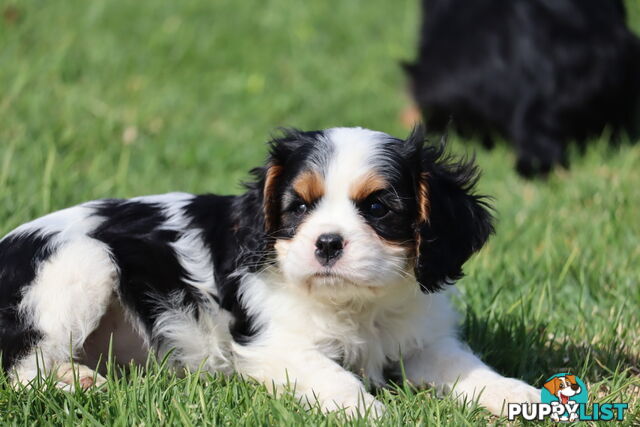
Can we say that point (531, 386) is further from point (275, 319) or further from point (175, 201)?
point (175, 201)

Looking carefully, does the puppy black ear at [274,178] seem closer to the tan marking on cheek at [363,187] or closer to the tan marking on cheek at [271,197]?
the tan marking on cheek at [271,197]

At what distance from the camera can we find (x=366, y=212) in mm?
3170

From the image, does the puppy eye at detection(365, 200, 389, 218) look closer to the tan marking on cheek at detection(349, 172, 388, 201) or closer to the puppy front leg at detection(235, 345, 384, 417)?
the tan marking on cheek at detection(349, 172, 388, 201)

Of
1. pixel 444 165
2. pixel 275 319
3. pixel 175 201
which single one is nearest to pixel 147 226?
pixel 175 201

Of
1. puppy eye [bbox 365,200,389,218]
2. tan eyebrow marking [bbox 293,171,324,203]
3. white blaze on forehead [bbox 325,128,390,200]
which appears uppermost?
white blaze on forehead [bbox 325,128,390,200]

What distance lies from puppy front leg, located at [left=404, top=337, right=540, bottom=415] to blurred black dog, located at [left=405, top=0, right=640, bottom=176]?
3.46 meters

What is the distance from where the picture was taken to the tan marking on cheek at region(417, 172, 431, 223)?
327 cm

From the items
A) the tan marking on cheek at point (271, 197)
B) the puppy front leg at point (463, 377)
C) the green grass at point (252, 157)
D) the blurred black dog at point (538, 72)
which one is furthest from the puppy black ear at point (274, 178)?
the blurred black dog at point (538, 72)

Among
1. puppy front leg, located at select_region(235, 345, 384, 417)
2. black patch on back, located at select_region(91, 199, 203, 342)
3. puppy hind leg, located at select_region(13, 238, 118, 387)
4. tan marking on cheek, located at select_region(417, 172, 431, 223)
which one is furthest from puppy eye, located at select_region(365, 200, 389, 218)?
puppy hind leg, located at select_region(13, 238, 118, 387)

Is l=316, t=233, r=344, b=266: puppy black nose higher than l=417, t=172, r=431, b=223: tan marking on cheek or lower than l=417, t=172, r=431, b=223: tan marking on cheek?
lower

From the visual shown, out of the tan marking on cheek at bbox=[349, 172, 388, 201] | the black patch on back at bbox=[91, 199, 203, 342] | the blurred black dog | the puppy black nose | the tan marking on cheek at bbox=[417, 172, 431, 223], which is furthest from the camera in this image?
the blurred black dog

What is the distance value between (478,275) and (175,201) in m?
1.68

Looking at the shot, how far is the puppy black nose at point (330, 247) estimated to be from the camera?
302 cm

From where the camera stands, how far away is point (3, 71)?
6.78m
